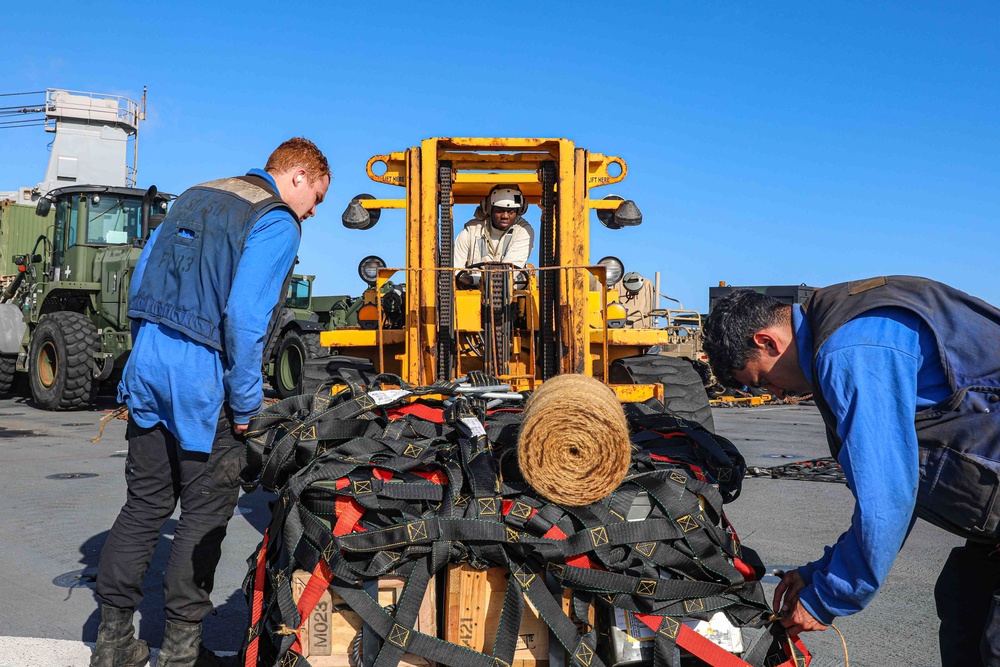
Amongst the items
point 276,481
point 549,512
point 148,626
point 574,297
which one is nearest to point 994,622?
point 549,512

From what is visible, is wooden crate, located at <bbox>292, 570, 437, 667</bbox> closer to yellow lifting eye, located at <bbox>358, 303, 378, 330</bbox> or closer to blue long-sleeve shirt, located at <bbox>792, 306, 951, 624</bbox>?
blue long-sleeve shirt, located at <bbox>792, 306, 951, 624</bbox>

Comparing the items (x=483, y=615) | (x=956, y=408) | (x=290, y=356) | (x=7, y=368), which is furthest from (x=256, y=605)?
(x=7, y=368)

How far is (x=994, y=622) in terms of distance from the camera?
7.48 ft

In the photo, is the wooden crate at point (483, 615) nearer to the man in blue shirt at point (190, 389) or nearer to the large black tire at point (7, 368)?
the man in blue shirt at point (190, 389)

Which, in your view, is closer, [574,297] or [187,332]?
[187,332]

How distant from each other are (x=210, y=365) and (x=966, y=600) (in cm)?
271

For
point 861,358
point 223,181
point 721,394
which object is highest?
point 223,181

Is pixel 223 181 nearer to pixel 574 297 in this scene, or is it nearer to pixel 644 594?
pixel 644 594

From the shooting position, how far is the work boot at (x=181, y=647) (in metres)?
3.12

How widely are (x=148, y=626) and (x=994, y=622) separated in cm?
338

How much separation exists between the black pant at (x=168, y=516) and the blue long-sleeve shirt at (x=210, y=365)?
102 millimetres

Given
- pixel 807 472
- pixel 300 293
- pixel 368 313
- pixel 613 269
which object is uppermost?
pixel 300 293

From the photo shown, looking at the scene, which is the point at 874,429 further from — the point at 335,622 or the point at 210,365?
the point at 210,365

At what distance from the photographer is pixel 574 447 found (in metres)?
2.51
